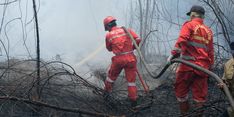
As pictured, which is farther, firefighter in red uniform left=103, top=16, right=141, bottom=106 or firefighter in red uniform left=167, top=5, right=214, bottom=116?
firefighter in red uniform left=103, top=16, right=141, bottom=106

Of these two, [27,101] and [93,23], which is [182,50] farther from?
[93,23]

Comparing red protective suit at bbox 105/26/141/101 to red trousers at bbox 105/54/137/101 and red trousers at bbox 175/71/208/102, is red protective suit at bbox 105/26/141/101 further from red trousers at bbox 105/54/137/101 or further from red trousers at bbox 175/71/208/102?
red trousers at bbox 175/71/208/102

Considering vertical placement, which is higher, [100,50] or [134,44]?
[134,44]

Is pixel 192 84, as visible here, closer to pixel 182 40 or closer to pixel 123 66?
pixel 182 40

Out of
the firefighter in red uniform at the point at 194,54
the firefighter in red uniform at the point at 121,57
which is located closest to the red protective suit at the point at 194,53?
the firefighter in red uniform at the point at 194,54

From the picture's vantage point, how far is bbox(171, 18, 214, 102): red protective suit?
5.77m

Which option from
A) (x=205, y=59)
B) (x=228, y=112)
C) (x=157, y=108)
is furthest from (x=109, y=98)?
(x=228, y=112)

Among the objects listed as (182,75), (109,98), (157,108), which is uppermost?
(182,75)

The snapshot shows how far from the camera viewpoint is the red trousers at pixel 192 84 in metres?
5.79

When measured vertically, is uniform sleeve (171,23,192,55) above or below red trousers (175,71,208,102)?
above

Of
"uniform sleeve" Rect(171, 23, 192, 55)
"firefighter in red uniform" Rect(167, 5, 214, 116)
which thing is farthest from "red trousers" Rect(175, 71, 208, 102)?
"uniform sleeve" Rect(171, 23, 192, 55)

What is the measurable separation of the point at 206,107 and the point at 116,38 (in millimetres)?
3109

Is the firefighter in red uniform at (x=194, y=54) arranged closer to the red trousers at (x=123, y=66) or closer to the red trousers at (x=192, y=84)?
the red trousers at (x=192, y=84)

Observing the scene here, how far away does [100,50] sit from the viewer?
19.9 meters
